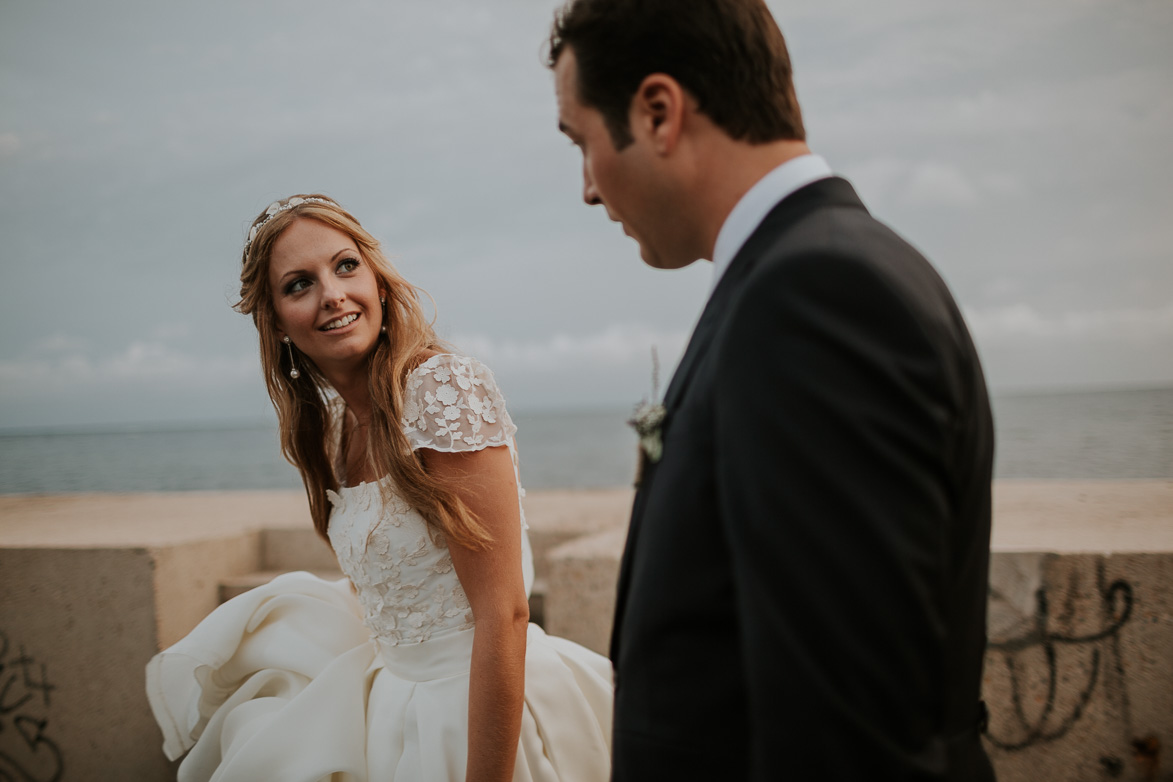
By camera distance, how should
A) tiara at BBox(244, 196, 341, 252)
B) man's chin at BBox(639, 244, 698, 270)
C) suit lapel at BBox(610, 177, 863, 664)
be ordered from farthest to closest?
1. tiara at BBox(244, 196, 341, 252)
2. man's chin at BBox(639, 244, 698, 270)
3. suit lapel at BBox(610, 177, 863, 664)

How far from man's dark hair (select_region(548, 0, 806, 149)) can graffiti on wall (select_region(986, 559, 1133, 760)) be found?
2487mm

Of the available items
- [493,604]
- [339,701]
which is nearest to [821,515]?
[493,604]

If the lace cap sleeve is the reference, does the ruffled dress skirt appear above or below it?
below

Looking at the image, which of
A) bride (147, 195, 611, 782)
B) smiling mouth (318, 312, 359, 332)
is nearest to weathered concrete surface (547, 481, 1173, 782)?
bride (147, 195, 611, 782)

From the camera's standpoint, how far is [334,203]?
246cm

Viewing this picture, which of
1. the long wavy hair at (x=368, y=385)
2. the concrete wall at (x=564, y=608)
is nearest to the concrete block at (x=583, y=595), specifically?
the concrete wall at (x=564, y=608)

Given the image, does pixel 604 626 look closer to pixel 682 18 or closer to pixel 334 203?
pixel 334 203

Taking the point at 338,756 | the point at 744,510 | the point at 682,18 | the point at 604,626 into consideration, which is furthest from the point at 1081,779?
the point at 682,18

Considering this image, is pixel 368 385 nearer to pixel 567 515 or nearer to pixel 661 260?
pixel 661 260

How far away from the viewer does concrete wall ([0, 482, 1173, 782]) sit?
2729mm

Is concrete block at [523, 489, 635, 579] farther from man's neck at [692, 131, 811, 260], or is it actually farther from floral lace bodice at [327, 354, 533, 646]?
man's neck at [692, 131, 811, 260]

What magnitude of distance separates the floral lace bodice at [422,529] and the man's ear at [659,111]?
1.17 m

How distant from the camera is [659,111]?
1.11 metres

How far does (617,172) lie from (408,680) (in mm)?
1776
